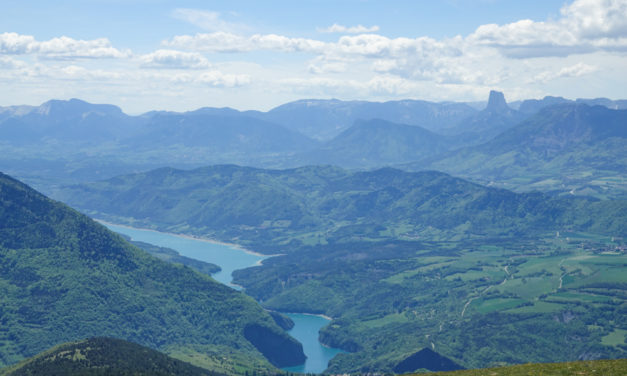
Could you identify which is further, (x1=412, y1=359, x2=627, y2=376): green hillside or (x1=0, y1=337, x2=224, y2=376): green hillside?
(x1=0, y1=337, x2=224, y2=376): green hillside

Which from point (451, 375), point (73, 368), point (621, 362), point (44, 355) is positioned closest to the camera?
point (621, 362)

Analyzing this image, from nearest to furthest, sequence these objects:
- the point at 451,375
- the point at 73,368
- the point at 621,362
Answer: the point at 621,362
the point at 451,375
the point at 73,368

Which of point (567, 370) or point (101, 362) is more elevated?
point (567, 370)

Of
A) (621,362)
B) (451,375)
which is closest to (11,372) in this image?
(451,375)

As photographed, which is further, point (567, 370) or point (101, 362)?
point (101, 362)

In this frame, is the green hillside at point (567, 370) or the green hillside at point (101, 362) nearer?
the green hillside at point (567, 370)

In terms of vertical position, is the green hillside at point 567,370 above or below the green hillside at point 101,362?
above

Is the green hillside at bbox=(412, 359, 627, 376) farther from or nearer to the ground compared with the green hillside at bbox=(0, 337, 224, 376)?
farther from the ground

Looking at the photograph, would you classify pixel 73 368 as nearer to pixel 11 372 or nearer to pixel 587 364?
pixel 11 372
